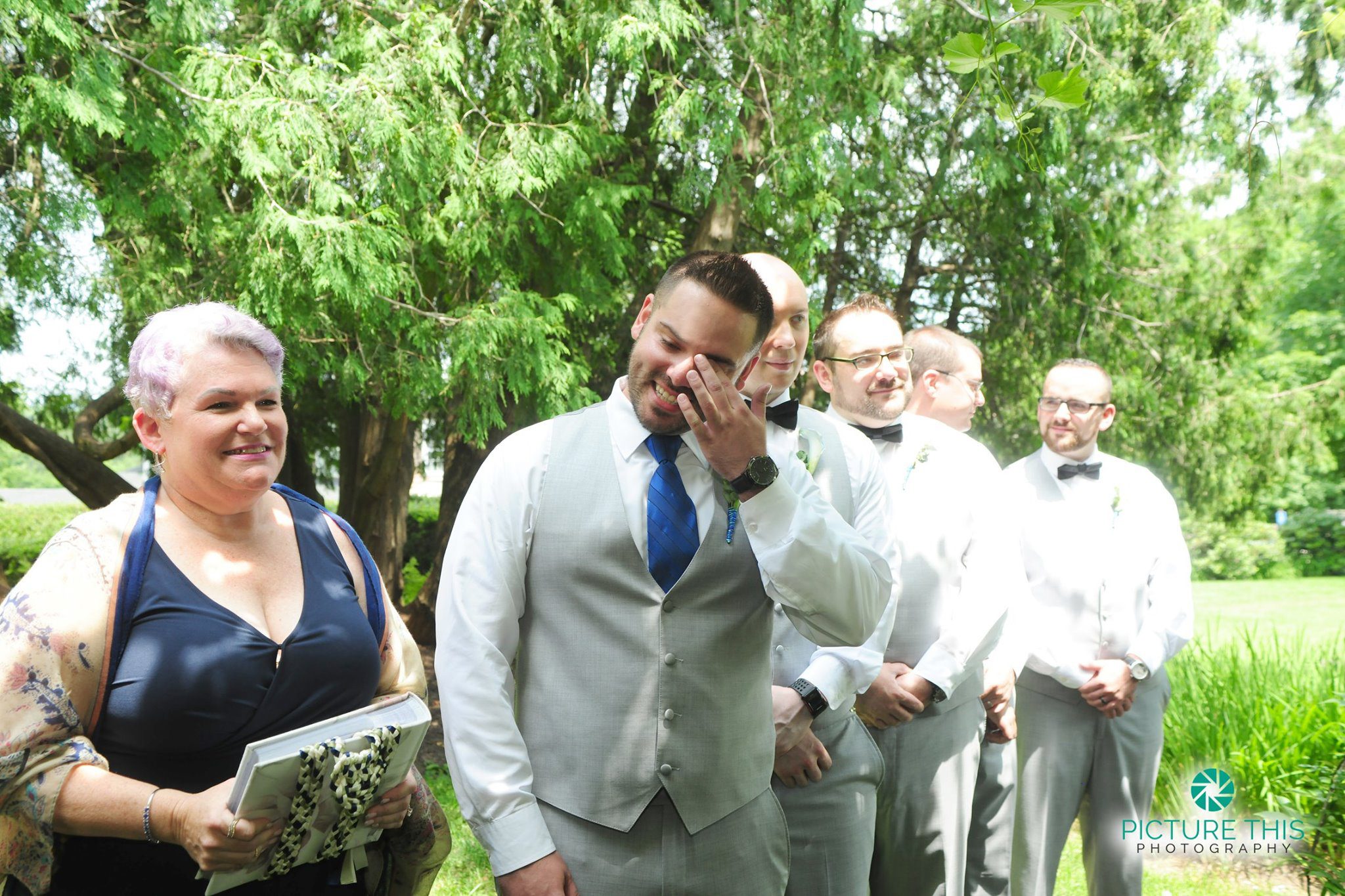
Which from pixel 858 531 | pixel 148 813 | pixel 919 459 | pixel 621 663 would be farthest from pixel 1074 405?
pixel 148 813

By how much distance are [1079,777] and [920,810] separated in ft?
3.80

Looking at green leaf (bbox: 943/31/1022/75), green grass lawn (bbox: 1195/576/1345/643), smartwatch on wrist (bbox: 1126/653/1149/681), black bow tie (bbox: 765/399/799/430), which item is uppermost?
green leaf (bbox: 943/31/1022/75)

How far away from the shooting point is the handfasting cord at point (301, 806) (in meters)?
1.98

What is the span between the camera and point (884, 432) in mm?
3768

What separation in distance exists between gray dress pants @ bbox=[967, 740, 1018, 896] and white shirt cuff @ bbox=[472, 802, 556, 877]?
7.49ft

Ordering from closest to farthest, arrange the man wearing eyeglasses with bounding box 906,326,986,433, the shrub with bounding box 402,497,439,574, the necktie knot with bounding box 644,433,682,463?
the necktie knot with bounding box 644,433,682,463 < the man wearing eyeglasses with bounding box 906,326,986,433 < the shrub with bounding box 402,497,439,574

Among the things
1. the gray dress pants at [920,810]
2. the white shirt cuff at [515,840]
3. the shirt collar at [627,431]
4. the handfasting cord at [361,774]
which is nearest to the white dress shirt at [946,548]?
the gray dress pants at [920,810]

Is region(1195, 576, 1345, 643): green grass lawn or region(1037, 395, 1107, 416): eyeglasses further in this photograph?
region(1195, 576, 1345, 643): green grass lawn

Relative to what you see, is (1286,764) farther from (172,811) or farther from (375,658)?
(172,811)

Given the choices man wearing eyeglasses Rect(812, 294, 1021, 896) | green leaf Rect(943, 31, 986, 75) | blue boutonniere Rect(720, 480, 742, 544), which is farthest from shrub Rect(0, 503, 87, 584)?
green leaf Rect(943, 31, 986, 75)

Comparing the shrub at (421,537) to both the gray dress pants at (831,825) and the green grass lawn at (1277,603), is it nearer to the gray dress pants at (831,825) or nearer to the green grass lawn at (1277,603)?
the green grass lawn at (1277,603)

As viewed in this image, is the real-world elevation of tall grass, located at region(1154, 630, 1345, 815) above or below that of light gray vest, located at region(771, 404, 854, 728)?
below

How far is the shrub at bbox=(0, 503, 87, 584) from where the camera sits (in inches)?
475

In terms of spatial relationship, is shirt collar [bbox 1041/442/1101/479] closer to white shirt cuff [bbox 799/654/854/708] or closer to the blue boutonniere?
white shirt cuff [bbox 799/654/854/708]
